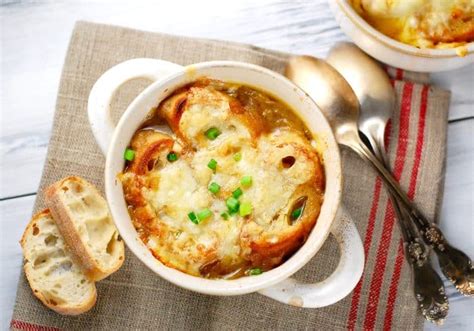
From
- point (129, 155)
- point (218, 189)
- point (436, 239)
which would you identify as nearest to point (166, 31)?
point (129, 155)

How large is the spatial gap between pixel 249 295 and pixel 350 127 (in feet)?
2.46

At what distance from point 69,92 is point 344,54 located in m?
1.08

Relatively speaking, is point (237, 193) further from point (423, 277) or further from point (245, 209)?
point (423, 277)

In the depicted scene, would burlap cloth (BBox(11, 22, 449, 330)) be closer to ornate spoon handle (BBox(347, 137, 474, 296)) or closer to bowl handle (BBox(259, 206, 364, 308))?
ornate spoon handle (BBox(347, 137, 474, 296))

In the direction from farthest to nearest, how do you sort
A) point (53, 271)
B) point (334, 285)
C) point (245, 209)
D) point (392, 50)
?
1. point (53, 271)
2. point (392, 50)
3. point (334, 285)
4. point (245, 209)

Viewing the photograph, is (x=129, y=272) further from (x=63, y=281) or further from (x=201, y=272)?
(x=201, y=272)

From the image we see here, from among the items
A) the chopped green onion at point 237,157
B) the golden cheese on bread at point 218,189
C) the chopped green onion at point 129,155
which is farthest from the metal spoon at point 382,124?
the chopped green onion at point 129,155

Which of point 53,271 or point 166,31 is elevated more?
point 166,31

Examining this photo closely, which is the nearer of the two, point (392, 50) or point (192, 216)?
point (192, 216)

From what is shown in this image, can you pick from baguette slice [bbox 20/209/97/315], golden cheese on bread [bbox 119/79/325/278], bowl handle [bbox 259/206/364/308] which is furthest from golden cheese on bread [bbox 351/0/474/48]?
baguette slice [bbox 20/209/97/315]

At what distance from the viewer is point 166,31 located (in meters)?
2.93

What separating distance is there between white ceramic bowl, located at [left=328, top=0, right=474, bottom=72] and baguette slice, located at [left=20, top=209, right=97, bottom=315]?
1300mm

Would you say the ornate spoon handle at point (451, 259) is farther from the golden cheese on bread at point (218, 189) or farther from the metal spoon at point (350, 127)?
the golden cheese on bread at point (218, 189)

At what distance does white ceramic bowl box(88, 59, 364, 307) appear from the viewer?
7.47ft
